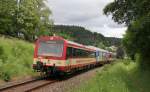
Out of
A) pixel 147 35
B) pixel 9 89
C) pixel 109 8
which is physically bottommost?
pixel 9 89

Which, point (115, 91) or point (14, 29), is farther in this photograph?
point (14, 29)

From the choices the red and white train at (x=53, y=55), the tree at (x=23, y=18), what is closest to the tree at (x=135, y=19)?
the red and white train at (x=53, y=55)

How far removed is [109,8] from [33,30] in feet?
162

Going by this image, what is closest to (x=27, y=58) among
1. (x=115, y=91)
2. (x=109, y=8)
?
(x=109, y=8)

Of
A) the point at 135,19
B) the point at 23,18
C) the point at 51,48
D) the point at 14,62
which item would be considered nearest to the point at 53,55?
the point at 51,48

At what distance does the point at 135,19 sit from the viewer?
22891 millimetres

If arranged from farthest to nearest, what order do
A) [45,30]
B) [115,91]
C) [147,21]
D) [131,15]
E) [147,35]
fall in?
[45,30] < [131,15] < [147,35] < [147,21] < [115,91]

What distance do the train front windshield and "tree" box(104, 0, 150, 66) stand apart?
408cm

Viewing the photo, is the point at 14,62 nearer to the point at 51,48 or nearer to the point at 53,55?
the point at 51,48

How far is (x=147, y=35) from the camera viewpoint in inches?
829

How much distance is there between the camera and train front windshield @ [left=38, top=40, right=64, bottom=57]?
81.9 ft

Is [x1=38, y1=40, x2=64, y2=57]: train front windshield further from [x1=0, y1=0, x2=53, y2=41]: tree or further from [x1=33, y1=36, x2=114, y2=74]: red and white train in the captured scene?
[x1=0, y1=0, x2=53, y2=41]: tree

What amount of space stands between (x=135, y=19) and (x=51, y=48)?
6.29 m

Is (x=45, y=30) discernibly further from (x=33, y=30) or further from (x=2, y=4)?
(x=2, y=4)
